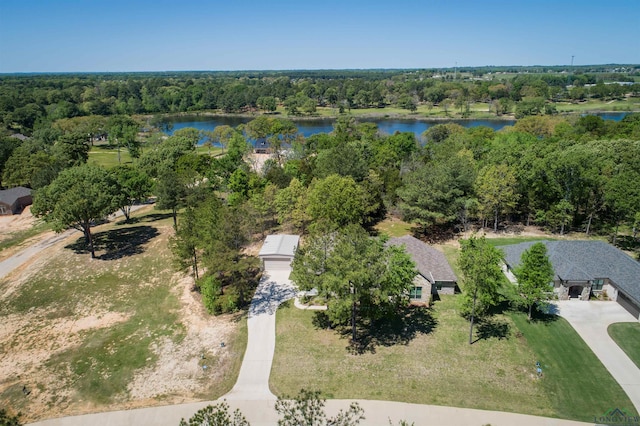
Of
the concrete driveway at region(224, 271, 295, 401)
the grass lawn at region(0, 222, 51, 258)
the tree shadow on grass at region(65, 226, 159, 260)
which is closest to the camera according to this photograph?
the concrete driveway at region(224, 271, 295, 401)

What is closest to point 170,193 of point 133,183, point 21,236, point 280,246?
point 133,183

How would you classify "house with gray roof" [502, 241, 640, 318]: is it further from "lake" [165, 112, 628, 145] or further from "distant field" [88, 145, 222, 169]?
"lake" [165, 112, 628, 145]

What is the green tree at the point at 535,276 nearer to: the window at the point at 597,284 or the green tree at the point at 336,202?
the window at the point at 597,284

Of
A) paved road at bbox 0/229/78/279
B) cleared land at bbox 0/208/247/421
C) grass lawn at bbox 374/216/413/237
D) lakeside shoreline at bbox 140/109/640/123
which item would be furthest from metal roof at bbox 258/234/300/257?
lakeside shoreline at bbox 140/109/640/123

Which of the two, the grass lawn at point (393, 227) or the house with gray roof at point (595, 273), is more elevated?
the house with gray roof at point (595, 273)

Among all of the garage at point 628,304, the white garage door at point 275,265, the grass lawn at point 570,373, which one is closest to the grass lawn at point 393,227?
the white garage door at point 275,265

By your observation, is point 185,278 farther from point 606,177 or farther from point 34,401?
point 606,177
